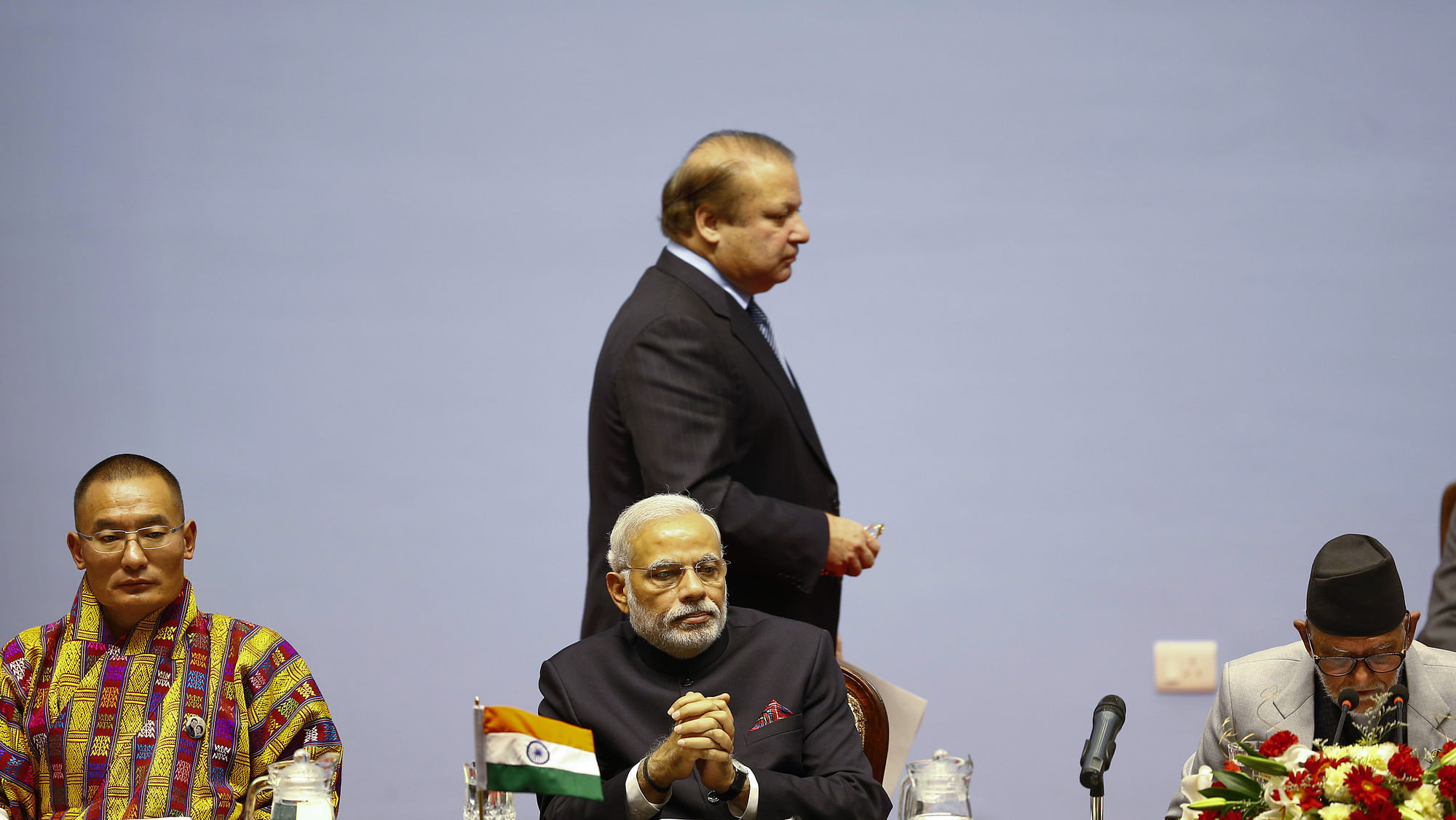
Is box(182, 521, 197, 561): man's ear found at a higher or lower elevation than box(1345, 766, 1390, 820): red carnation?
higher

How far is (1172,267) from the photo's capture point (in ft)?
12.8

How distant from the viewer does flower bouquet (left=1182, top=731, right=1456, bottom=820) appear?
4.97ft

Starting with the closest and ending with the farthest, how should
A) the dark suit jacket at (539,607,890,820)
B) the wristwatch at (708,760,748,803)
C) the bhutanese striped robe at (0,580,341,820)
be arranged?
the wristwatch at (708,760,748,803), the dark suit jacket at (539,607,890,820), the bhutanese striped robe at (0,580,341,820)

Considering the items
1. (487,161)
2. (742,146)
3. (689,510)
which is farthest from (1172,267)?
(689,510)

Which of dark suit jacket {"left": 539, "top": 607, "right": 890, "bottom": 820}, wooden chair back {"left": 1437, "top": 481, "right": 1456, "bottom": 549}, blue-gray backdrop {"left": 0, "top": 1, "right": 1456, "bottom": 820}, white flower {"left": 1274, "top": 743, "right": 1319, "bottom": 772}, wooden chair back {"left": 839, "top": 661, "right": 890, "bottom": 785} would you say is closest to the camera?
white flower {"left": 1274, "top": 743, "right": 1319, "bottom": 772}

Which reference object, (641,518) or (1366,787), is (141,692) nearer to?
(641,518)

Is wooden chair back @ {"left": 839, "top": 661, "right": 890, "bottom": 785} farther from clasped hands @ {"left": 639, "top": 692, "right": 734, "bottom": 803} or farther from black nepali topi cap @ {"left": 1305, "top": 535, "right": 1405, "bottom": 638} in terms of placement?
black nepali topi cap @ {"left": 1305, "top": 535, "right": 1405, "bottom": 638}

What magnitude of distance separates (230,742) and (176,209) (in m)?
1.91

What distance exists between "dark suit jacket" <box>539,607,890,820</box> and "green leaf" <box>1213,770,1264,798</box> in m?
0.66

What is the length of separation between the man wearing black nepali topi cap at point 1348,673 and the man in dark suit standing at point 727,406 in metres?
0.70

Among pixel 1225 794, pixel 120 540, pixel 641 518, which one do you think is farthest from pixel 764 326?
pixel 1225 794

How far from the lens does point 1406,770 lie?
1.54 m

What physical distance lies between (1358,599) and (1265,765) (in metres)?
0.71

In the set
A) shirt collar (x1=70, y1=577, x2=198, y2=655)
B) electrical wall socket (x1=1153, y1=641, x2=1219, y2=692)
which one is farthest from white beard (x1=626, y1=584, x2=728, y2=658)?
electrical wall socket (x1=1153, y1=641, x2=1219, y2=692)
